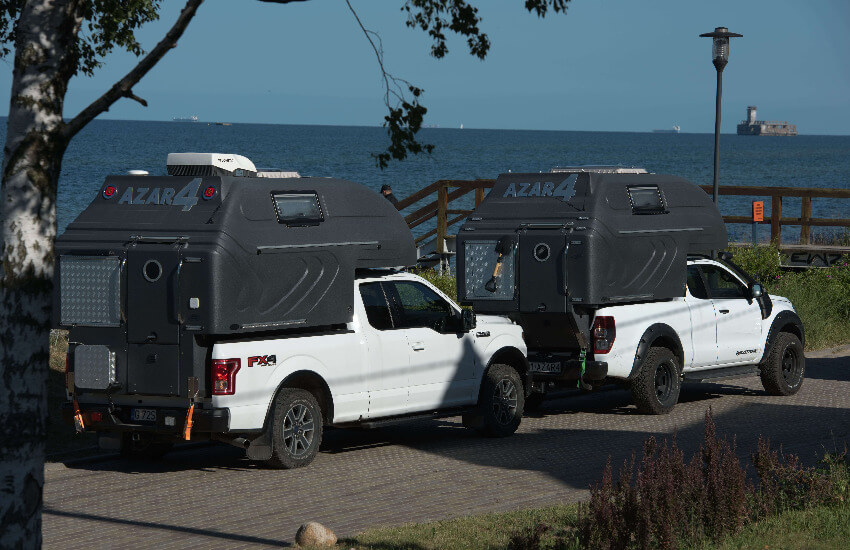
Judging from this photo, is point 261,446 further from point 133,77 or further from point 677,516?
point 133,77

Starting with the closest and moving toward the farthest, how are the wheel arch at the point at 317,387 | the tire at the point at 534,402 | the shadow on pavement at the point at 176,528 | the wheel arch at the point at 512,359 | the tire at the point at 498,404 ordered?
the shadow on pavement at the point at 176,528, the wheel arch at the point at 317,387, the tire at the point at 498,404, the wheel arch at the point at 512,359, the tire at the point at 534,402

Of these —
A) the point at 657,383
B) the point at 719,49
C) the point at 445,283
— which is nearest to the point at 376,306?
the point at 657,383

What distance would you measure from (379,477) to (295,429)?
95 centimetres

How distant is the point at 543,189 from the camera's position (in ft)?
51.2

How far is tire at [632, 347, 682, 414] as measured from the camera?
50.7ft

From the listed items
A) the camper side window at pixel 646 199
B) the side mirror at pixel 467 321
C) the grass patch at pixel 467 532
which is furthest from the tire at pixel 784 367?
the grass patch at pixel 467 532

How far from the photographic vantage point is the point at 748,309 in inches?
669

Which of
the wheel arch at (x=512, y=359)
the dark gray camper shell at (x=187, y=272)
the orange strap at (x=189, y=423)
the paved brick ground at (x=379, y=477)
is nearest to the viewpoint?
the paved brick ground at (x=379, y=477)

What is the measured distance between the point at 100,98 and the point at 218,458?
7160mm

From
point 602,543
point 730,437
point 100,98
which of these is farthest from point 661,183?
point 100,98

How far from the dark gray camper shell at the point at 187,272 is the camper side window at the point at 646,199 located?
4.27 meters

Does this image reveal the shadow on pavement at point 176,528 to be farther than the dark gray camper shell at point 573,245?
No

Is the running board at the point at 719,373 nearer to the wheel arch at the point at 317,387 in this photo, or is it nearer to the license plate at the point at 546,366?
the license plate at the point at 546,366

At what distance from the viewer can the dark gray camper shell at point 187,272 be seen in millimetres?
11594
